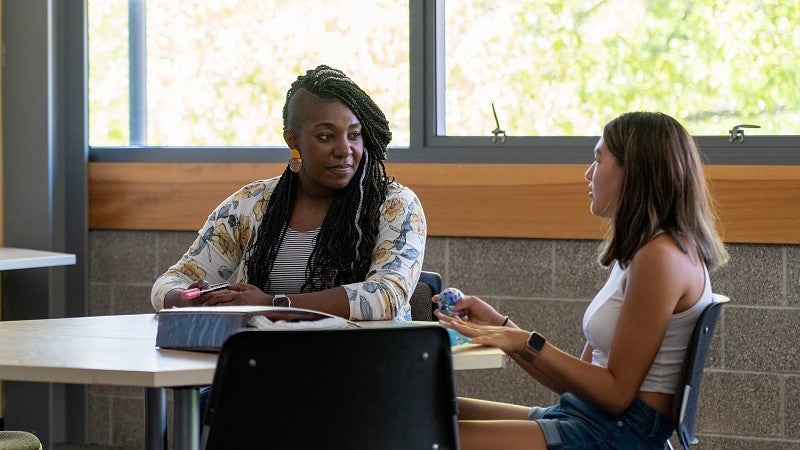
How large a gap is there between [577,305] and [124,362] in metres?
1.97

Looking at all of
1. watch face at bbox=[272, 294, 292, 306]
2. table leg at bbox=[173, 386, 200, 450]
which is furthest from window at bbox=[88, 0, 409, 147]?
table leg at bbox=[173, 386, 200, 450]

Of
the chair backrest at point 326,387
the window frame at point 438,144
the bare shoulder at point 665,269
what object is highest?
the window frame at point 438,144

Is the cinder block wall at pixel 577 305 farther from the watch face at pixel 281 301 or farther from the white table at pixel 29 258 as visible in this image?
the watch face at pixel 281 301

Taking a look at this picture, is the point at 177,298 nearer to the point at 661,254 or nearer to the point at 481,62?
the point at 661,254

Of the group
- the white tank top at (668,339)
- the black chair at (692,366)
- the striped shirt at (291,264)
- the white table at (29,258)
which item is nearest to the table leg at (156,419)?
the striped shirt at (291,264)

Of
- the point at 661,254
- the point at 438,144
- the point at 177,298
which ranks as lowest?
the point at 177,298

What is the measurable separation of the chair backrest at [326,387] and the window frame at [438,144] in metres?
1.96

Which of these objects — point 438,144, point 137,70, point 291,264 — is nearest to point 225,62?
point 137,70

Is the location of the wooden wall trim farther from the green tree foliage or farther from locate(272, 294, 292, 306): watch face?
locate(272, 294, 292, 306): watch face

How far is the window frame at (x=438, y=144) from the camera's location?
3.41 m

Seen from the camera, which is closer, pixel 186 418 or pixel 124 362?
pixel 124 362

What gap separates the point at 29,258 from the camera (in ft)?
11.9

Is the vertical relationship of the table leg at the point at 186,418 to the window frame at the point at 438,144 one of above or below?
below

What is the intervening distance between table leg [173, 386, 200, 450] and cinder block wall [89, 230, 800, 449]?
179 centimetres
